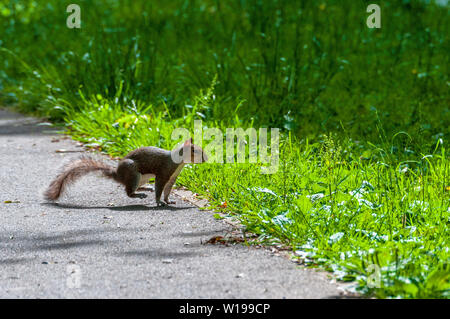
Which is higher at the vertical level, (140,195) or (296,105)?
(296,105)

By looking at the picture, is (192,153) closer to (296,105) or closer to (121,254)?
(121,254)

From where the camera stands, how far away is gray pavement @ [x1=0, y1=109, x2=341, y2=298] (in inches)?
136

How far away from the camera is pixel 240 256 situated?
393 centimetres

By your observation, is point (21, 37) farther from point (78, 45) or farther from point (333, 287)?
point (333, 287)

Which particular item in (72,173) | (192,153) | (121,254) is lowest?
(121,254)

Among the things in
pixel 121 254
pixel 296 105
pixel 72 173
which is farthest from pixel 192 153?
pixel 296 105

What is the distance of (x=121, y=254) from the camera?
4.01m

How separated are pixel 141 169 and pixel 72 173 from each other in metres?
0.51

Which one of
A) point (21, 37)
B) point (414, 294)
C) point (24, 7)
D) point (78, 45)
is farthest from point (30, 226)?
point (24, 7)

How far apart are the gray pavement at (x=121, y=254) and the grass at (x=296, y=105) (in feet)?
0.79

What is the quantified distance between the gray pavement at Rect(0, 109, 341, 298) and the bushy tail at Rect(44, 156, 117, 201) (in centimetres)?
10

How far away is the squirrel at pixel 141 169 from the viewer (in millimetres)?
5023

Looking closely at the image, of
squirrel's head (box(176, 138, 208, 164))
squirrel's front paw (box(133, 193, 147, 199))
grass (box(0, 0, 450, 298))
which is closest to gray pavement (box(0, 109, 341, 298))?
squirrel's front paw (box(133, 193, 147, 199))
